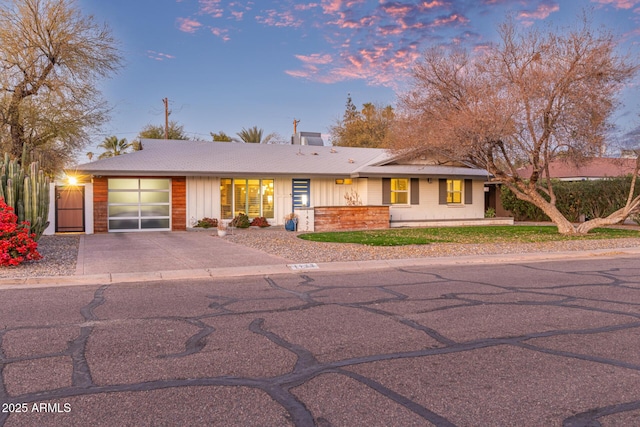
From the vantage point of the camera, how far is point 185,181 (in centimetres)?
2422

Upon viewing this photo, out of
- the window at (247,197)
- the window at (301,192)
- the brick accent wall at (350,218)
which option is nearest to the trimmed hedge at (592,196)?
the brick accent wall at (350,218)

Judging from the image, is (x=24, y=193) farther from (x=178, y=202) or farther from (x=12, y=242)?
(x=178, y=202)

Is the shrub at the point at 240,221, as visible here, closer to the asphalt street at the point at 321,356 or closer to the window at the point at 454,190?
the window at the point at 454,190

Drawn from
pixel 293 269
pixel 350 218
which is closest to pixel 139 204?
pixel 350 218

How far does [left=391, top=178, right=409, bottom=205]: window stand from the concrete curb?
12930 millimetres

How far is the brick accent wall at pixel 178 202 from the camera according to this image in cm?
2412

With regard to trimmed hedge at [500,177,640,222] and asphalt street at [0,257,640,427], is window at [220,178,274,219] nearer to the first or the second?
asphalt street at [0,257,640,427]

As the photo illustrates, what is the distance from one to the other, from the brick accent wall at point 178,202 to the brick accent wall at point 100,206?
2945 millimetres

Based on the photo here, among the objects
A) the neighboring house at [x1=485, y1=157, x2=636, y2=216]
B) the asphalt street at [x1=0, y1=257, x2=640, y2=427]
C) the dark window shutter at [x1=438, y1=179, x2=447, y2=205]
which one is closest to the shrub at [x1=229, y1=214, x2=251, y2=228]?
the dark window shutter at [x1=438, y1=179, x2=447, y2=205]

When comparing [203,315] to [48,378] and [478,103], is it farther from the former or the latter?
[478,103]

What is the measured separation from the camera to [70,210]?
2350cm

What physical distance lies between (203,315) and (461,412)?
4425 millimetres

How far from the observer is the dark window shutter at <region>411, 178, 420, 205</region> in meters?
28.1

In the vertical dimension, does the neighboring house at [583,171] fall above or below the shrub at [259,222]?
Result: above
